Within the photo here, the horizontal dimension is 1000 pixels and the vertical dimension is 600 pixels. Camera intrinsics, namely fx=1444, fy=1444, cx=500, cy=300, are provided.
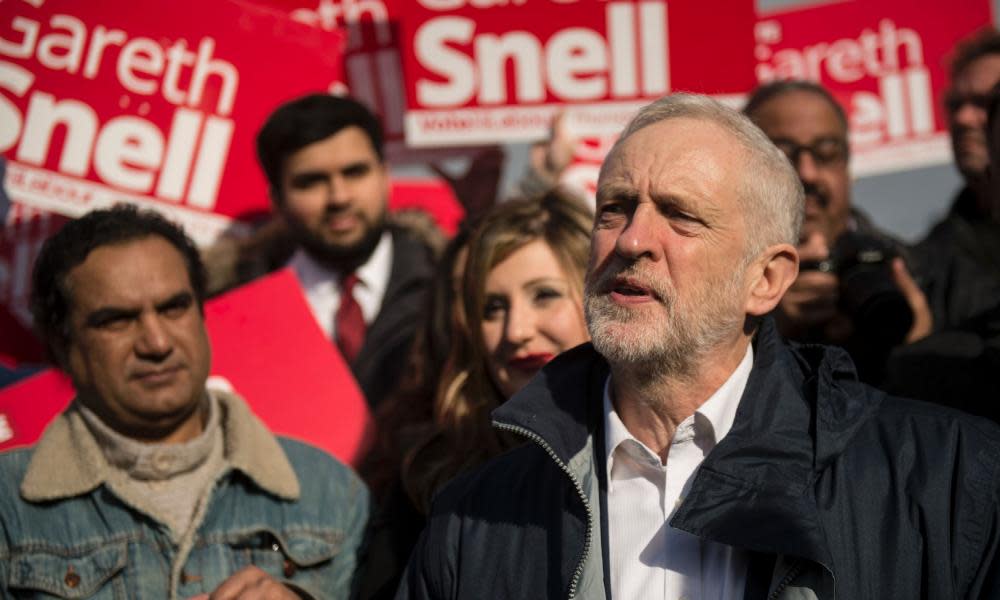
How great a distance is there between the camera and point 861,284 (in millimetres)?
3902

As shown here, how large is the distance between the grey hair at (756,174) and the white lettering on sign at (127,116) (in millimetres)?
2835

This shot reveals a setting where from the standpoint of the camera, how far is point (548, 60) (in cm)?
550

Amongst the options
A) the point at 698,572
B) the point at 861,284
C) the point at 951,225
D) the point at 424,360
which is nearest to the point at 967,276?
the point at 951,225

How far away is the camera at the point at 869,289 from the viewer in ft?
12.8

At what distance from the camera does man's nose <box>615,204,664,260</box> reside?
2.83m

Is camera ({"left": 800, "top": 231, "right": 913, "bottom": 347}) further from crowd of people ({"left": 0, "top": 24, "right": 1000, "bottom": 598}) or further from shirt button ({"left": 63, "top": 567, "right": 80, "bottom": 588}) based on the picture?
shirt button ({"left": 63, "top": 567, "right": 80, "bottom": 588})

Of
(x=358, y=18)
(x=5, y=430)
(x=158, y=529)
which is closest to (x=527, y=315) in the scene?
(x=158, y=529)

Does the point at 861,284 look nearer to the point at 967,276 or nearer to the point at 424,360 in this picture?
the point at 967,276

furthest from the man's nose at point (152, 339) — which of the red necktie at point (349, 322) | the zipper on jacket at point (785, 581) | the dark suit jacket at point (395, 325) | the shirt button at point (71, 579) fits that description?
the zipper on jacket at point (785, 581)

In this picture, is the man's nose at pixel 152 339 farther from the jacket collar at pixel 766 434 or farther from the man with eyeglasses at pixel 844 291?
the man with eyeglasses at pixel 844 291

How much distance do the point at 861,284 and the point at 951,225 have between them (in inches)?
35.3

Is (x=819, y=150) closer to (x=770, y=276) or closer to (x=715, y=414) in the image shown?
(x=770, y=276)

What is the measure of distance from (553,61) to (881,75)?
1.46m

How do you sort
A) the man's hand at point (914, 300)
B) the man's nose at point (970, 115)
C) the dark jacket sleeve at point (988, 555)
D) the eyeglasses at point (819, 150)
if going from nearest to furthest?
1. the dark jacket sleeve at point (988, 555)
2. the man's hand at point (914, 300)
3. the eyeglasses at point (819, 150)
4. the man's nose at point (970, 115)
